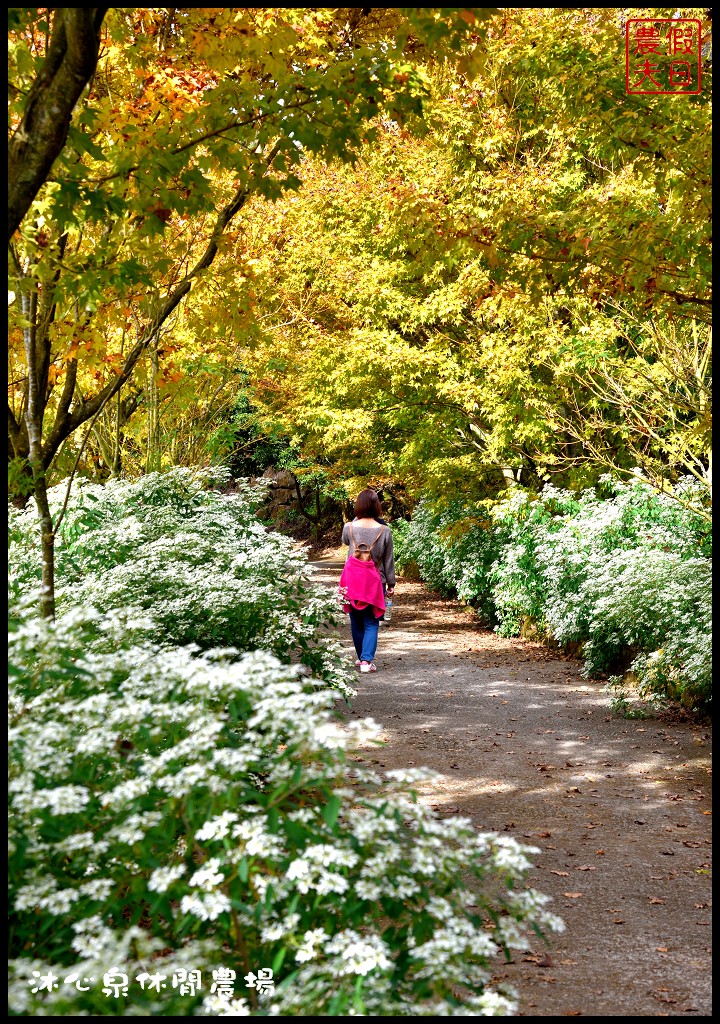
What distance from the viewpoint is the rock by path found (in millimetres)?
3539

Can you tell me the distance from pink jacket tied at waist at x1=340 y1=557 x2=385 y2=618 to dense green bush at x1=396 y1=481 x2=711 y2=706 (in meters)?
2.14

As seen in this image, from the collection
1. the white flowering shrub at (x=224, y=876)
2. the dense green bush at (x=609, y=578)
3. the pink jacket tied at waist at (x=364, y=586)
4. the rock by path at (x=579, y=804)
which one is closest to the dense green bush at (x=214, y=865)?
the white flowering shrub at (x=224, y=876)

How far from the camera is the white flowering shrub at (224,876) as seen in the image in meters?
2.25

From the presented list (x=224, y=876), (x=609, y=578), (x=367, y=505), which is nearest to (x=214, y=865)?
(x=224, y=876)

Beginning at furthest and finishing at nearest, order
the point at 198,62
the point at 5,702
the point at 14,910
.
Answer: the point at 198,62 < the point at 5,702 < the point at 14,910

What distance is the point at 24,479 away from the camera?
5480mm

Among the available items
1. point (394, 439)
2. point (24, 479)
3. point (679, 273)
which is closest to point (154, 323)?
point (24, 479)

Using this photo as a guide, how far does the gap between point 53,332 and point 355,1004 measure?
507 centimetres

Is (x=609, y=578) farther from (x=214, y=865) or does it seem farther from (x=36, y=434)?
(x=214, y=865)

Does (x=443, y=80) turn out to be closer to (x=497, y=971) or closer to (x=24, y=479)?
(x=24, y=479)

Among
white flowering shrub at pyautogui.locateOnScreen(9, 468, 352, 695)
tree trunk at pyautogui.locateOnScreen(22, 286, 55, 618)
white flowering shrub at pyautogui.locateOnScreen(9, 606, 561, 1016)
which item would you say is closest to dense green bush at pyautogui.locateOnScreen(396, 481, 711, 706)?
white flowering shrub at pyautogui.locateOnScreen(9, 468, 352, 695)

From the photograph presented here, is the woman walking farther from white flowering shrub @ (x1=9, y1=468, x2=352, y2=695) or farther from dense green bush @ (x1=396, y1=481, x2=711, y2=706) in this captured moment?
dense green bush @ (x1=396, y1=481, x2=711, y2=706)

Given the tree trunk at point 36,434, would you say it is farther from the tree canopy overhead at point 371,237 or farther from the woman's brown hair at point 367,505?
the woman's brown hair at point 367,505

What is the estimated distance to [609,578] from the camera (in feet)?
28.7
